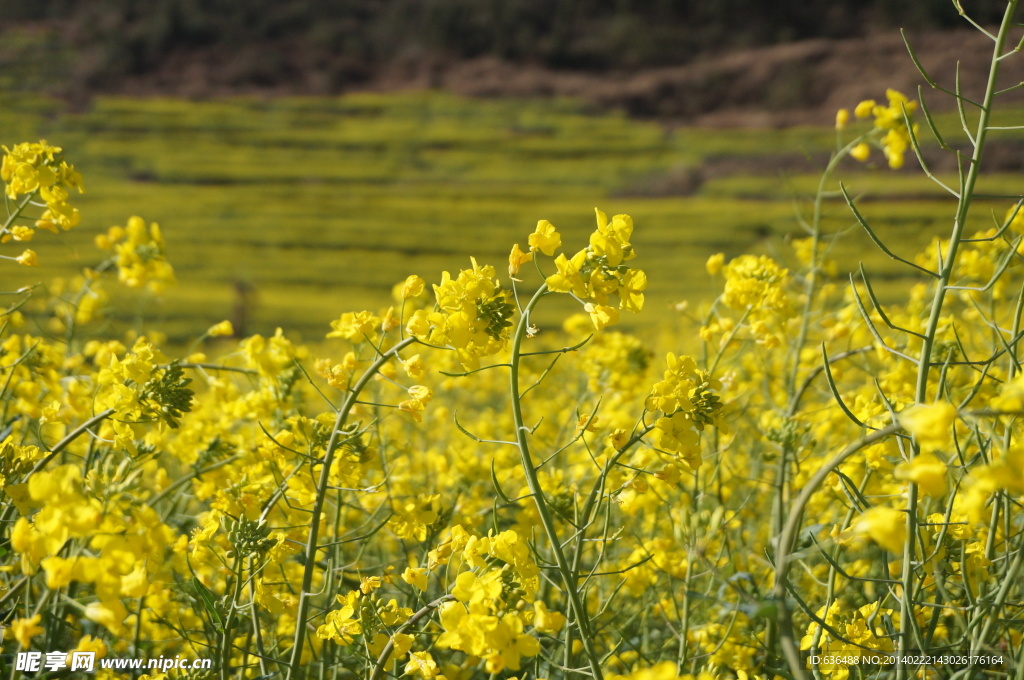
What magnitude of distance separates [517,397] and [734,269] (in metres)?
0.78

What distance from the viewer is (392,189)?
14.3m

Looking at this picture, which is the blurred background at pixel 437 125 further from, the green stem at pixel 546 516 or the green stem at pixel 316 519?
the green stem at pixel 546 516

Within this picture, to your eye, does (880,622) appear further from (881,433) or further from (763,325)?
(881,433)

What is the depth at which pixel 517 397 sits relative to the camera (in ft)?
2.47

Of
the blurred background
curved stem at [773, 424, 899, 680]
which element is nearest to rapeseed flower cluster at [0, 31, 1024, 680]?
curved stem at [773, 424, 899, 680]

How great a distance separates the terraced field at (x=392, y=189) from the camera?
35.7 ft

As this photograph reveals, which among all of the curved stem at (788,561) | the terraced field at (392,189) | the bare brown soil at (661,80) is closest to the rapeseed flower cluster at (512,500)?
the curved stem at (788,561)

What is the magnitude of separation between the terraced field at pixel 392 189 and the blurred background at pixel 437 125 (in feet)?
0.17

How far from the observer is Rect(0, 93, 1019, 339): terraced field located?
35.7ft

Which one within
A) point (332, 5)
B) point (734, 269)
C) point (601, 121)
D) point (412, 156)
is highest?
point (332, 5)

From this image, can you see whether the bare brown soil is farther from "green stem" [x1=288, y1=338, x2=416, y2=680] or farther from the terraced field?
"green stem" [x1=288, y1=338, x2=416, y2=680]

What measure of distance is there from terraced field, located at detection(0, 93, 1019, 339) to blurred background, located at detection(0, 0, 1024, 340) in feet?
0.17

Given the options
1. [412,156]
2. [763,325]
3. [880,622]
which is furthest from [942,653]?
[412,156]

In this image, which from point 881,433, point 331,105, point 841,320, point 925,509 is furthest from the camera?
point 331,105
